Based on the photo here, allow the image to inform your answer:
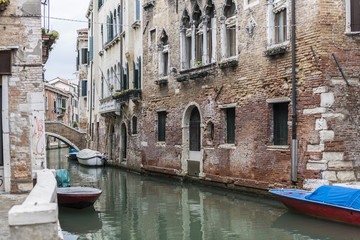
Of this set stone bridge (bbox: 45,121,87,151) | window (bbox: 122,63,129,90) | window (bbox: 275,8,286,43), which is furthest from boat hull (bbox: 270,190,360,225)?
stone bridge (bbox: 45,121,87,151)

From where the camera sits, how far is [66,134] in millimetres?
31766

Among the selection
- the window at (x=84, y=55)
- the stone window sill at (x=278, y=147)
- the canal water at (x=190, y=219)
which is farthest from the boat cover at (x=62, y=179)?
the window at (x=84, y=55)

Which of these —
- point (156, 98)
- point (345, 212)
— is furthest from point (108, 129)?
point (345, 212)

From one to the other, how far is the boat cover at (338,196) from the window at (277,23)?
158 inches

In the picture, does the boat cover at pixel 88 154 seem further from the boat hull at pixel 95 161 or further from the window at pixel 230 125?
the window at pixel 230 125

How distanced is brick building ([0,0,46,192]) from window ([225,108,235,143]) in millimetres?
6578

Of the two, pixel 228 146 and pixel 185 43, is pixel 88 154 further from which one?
pixel 228 146

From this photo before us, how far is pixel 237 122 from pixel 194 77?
2712mm

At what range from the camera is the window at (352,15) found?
11047mm

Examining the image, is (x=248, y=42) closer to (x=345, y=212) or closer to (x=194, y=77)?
(x=194, y=77)

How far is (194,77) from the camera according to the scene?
52.3 ft

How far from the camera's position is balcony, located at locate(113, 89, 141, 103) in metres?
20.5

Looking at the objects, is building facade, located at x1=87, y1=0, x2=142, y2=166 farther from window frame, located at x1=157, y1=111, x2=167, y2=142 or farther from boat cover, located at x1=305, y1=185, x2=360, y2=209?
boat cover, located at x1=305, y1=185, x2=360, y2=209

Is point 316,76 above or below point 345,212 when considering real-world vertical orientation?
Result: above
